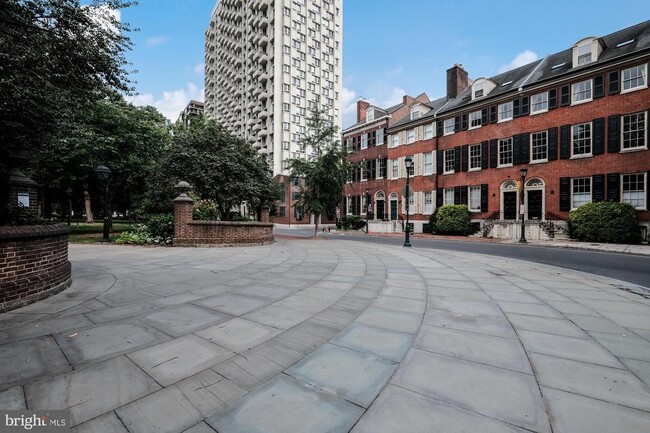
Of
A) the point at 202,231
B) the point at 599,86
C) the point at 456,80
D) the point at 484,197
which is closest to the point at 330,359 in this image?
the point at 202,231

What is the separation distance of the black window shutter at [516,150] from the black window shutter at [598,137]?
4352mm

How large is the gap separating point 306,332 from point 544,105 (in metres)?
26.5

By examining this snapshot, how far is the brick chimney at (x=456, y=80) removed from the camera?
29.5m

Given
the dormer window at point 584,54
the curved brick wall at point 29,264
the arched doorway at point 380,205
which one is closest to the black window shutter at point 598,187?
the dormer window at point 584,54

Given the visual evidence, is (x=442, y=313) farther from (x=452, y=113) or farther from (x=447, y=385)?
(x=452, y=113)

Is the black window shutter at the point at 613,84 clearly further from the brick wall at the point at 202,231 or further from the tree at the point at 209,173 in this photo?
the brick wall at the point at 202,231

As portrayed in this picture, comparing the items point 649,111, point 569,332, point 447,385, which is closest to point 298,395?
point 447,385

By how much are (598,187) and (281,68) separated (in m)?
45.8

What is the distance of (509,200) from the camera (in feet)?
75.8

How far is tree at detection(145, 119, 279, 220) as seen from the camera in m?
15.4

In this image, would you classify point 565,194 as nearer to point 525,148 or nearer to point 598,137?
point 598,137

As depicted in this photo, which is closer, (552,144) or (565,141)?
(565,141)

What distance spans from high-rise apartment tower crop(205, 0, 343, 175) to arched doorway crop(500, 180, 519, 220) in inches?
1098

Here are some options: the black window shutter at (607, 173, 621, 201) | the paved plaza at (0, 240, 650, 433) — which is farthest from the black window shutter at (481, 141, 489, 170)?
the paved plaza at (0, 240, 650, 433)
